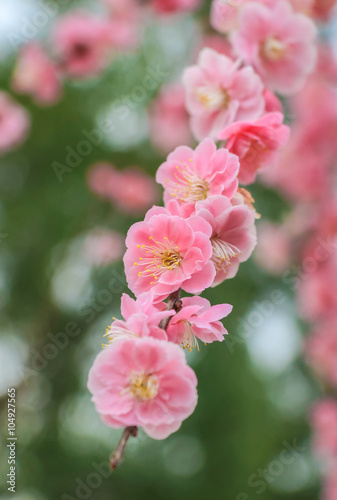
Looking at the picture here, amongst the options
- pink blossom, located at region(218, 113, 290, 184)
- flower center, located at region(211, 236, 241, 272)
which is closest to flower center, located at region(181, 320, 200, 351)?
flower center, located at region(211, 236, 241, 272)

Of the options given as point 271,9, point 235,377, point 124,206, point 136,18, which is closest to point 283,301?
point 235,377

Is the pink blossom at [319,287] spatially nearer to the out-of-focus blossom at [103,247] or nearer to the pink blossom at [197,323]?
the out-of-focus blossom at [103,247]

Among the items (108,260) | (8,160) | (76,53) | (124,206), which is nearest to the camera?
(76,53)

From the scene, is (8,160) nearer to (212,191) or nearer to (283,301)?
(283,301)

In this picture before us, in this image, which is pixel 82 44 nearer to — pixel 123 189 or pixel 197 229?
pixel 123 189
